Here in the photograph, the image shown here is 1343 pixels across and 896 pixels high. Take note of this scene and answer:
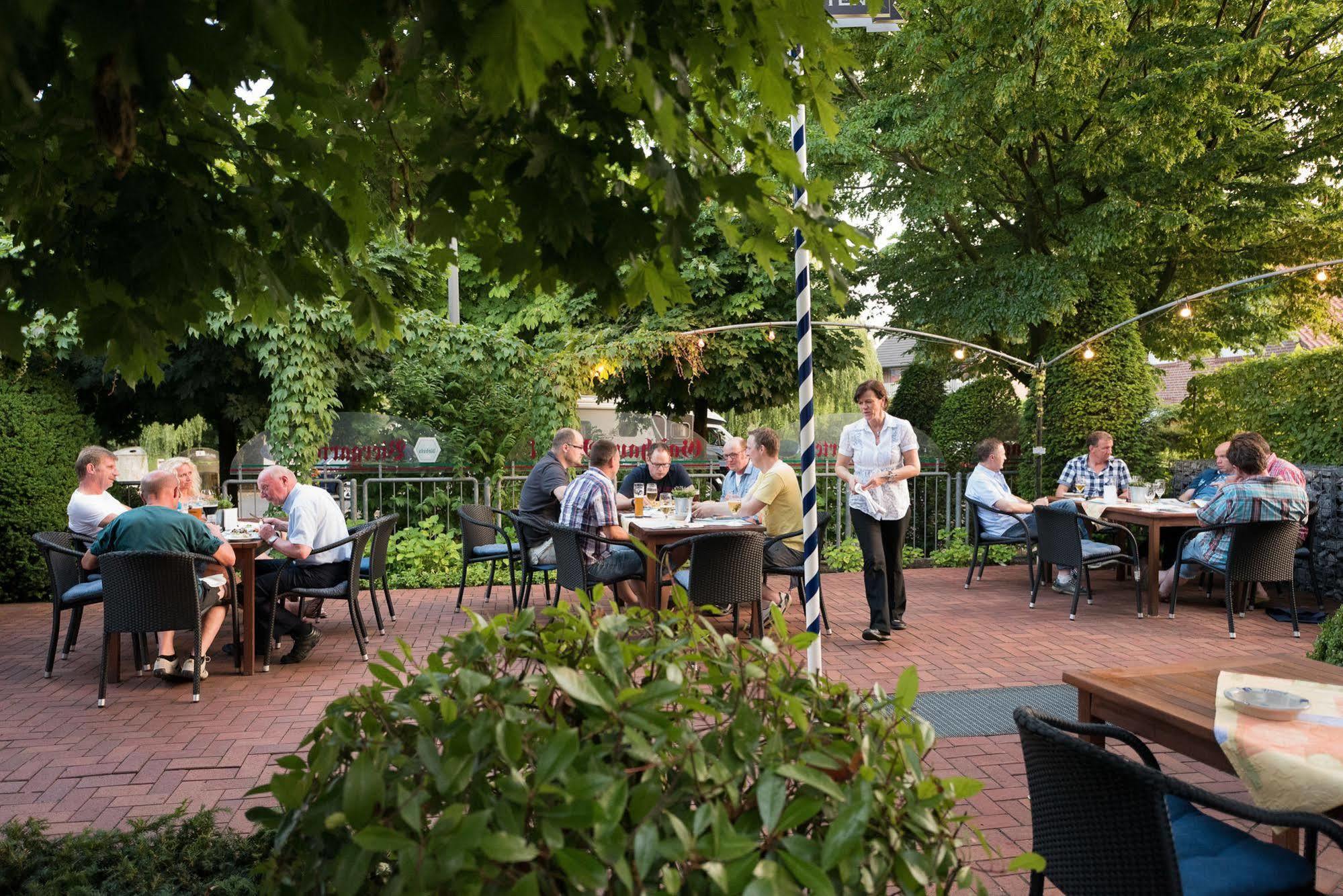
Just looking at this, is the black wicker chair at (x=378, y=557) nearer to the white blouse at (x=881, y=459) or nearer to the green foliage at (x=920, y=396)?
the white blouse at (x=881, y=459)

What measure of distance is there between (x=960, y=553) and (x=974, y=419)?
8.96 feet

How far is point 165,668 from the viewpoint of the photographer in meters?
5.71

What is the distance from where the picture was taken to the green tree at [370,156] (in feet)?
5.26

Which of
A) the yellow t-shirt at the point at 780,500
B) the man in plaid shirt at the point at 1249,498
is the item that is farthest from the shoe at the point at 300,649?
the man in plaid shirt at the point at 1249,498

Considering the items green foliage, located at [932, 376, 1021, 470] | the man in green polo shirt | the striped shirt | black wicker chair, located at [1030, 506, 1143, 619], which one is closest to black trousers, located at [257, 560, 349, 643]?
the man in green polo shirt

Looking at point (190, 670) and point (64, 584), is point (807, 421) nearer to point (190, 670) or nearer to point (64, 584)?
point (190, 670)

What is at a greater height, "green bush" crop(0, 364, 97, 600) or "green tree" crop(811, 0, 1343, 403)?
"green tree" crop(811, 0, 1343, 403)

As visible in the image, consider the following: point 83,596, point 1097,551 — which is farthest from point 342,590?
point 1097,551

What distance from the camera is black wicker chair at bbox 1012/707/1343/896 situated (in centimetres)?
195

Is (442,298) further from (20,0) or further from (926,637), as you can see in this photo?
(20,0)

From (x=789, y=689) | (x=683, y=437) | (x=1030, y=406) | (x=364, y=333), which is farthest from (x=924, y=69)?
(x=789, y=689)

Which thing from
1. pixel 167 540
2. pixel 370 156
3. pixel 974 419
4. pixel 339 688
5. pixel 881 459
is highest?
pixel 370 156

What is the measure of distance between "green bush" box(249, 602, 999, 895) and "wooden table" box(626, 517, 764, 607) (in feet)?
15.3

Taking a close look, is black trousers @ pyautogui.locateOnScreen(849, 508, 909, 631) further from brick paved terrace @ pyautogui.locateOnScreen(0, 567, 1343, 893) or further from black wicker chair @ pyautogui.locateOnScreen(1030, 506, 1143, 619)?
black wicker chair @ pyautogui.locateOnScreen(1030, 506, 1143, 619)
